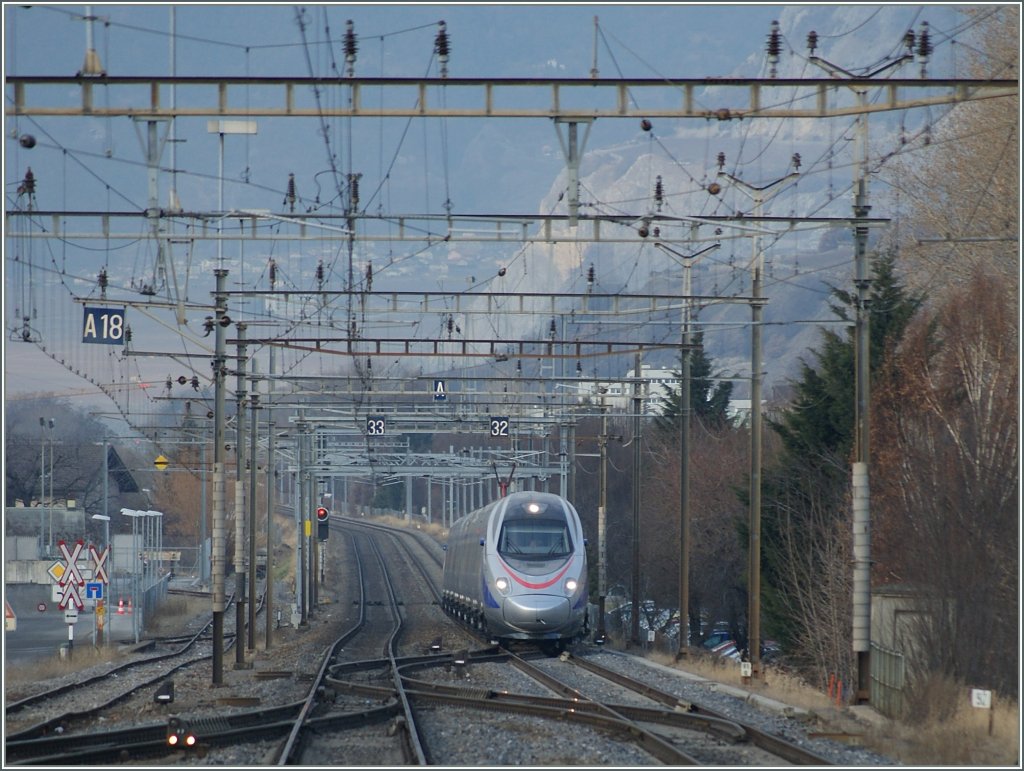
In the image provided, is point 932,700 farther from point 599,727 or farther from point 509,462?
point 509,462

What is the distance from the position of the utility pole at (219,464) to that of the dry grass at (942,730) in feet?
34.5

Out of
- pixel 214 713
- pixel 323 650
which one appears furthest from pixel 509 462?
pixel 214 713

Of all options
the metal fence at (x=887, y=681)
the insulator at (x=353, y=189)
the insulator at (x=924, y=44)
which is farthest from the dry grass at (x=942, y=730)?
the insulator at (x=353, y=189)

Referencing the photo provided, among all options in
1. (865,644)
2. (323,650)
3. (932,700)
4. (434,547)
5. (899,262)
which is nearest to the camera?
(932,700)

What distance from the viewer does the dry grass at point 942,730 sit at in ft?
45.4

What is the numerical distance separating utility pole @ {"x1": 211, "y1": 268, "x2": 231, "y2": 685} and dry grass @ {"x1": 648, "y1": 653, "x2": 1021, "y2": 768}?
10516 millimetres

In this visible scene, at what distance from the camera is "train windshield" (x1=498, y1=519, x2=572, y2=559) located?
105ft

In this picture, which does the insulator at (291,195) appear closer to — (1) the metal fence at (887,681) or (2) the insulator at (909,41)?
(2) the insulator at (909,41)

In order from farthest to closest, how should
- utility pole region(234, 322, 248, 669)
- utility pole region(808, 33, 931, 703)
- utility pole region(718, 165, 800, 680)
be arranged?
1. utility pole region(234, 322, 248, 669)
2. utility pole region(718, 165, 800, 680)
3. utility pole region(808, 33, 931, 703)

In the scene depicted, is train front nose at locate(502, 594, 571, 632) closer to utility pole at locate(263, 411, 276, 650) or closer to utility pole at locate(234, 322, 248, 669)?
utility pole at locate(234, 322, 248, 669)

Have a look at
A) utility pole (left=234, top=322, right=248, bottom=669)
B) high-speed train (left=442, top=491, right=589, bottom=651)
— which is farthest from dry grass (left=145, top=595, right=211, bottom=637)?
high-speed train (left=442, top=491, right=589, bottom=651)

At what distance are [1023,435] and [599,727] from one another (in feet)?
22.7

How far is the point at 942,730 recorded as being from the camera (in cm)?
1484

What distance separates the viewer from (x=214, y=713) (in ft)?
58.5
